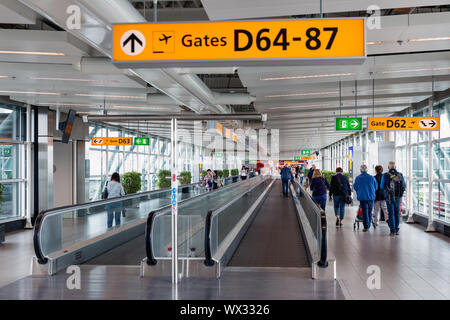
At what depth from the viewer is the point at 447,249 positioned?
33.0ft

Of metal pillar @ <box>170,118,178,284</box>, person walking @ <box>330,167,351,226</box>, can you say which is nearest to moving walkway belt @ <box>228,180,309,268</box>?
person walking @ <box>330,167,351,226</box>

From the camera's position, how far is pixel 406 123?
11641 mm

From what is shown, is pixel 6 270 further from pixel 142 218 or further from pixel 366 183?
pixel 366 183

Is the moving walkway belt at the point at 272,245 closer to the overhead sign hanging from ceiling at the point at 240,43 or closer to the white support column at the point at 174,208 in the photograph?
the white support column at the point at 174,208

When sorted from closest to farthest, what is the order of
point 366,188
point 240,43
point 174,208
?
point 240,43 → point 174,208 → point 366,188

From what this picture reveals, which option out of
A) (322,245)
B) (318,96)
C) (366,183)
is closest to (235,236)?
(322,245)

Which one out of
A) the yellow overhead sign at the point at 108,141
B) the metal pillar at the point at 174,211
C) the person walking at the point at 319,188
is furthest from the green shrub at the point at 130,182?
the metal pillar at the point at 174,211

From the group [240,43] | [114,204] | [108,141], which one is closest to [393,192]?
[114,204]

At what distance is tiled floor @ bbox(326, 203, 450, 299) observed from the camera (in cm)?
641

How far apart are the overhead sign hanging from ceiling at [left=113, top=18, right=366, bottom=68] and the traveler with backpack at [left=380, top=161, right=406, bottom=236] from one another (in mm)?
8299

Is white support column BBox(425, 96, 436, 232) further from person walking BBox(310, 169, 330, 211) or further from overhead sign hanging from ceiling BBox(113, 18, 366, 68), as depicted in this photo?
overhead sign hanging from ceiling BBox(113, 18, 366, 68)

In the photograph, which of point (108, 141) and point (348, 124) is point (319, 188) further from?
point (108, 141)

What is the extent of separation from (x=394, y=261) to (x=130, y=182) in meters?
13.9
